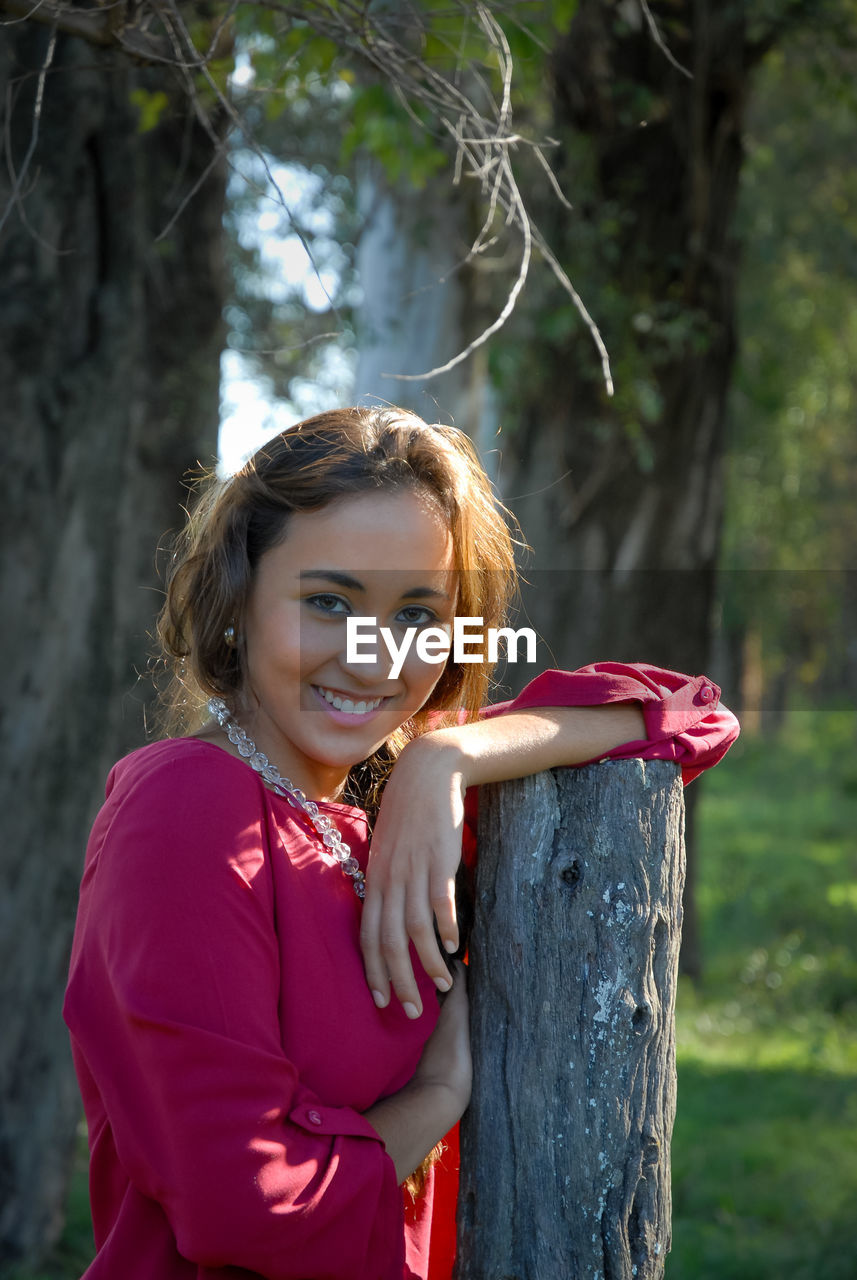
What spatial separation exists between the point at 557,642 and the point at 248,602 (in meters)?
4.57

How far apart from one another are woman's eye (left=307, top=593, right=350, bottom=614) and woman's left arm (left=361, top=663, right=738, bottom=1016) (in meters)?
0.23

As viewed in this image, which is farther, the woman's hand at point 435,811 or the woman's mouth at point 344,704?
the woman's mouth at point 344,704

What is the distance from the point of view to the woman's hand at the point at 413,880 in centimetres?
165

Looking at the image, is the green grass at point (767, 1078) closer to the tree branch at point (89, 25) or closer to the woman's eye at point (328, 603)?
the woman's eye at point (328, 603)

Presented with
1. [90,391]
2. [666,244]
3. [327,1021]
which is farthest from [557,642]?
[327,1021]

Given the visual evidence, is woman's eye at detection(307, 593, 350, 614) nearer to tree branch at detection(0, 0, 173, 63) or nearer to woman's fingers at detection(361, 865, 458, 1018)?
woman's fingers at detection(361, 865, 458, 1018)

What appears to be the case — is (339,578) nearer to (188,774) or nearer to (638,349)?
(188,774)

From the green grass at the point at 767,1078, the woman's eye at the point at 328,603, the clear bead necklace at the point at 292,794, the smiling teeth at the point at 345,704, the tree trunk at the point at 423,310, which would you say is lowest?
the green grass at the point at 767,1078

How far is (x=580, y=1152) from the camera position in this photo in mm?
1717

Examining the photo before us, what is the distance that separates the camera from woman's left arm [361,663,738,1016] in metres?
1.66

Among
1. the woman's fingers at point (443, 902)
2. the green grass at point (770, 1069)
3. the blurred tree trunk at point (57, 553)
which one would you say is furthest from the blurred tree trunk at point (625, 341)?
the woman's fingers at point (443, 902)

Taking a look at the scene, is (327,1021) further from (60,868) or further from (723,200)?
(723,200)

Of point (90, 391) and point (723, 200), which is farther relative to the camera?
point (723, 200)

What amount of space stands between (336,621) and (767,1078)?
5.55 meters
